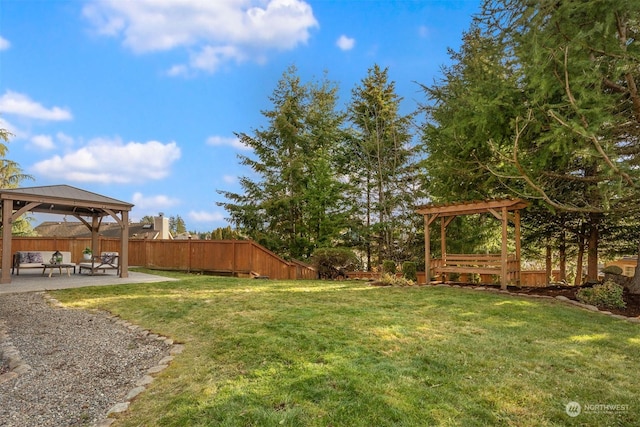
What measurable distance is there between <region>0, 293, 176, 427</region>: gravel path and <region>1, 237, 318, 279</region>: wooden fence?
7283 mm

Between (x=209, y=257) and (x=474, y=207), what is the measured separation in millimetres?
9714

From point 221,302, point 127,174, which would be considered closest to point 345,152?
point 127,174

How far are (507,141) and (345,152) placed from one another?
1037 centimetres

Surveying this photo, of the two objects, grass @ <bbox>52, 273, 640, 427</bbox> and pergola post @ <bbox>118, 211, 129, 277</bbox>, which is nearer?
grass @ <bbox>52, 273, 640, 427</bbox>

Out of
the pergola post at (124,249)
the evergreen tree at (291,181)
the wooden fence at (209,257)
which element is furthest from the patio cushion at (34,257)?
the evergreen tree at (291,181)

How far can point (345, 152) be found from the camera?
56.3ft

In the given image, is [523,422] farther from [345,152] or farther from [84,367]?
[345,152]

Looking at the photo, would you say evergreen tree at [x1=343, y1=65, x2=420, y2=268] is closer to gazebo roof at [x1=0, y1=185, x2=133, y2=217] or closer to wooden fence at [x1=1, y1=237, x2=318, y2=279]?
wooden fence at [x1=1, y1=237, x2=318, y2=279]

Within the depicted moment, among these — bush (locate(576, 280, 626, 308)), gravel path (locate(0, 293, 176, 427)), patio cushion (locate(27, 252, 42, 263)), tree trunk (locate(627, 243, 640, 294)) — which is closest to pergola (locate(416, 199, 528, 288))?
bush (locate(576, 280, 626, 308))

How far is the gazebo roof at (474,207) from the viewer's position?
8587 mm

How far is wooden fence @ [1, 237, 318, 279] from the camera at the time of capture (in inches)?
517

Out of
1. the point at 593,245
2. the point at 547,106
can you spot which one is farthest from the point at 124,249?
the point at 593,245

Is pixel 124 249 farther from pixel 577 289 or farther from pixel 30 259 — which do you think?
pixel 577 289

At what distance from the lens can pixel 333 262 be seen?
538 inches
